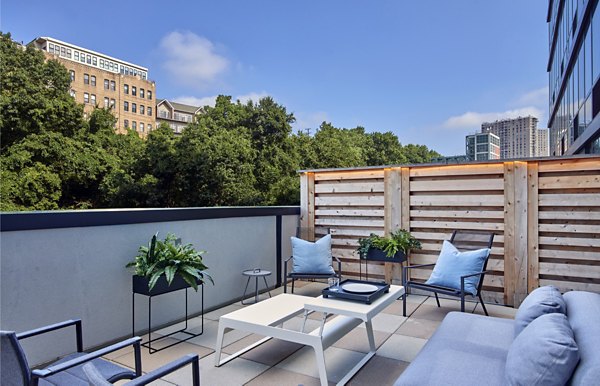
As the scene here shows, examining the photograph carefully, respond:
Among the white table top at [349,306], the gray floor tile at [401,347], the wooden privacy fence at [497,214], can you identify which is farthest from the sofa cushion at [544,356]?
the wooden privacy fence at [497,214]

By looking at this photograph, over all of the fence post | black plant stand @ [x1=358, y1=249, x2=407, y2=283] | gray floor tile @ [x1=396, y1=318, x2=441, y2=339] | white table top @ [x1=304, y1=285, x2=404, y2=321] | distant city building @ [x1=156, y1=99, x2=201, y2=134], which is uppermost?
distant city building @ [x1=156, y1=99, x2=201, y2=134]

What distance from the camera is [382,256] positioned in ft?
16.1

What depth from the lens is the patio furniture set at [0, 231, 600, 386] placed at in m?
1.48

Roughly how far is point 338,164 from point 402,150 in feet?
42.4

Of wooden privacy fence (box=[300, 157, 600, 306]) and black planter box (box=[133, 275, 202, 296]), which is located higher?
wooden privacy fence (box=[300, 157, 600, 306])

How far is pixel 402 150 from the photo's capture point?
3162 centimetres

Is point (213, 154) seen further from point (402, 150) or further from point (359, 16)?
point (402, 150)

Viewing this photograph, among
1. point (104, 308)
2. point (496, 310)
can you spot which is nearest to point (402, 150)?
point (496, 310)

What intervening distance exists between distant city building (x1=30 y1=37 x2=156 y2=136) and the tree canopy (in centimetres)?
2285

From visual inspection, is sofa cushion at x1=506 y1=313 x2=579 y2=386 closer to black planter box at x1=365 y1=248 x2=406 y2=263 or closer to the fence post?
black planter box at x1=365 y1=248 x2=406 y2=263

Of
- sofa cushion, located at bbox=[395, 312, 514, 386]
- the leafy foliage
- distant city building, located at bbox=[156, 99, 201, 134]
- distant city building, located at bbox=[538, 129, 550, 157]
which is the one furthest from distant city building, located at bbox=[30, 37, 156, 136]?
sofa cushion, located at bbox=[395, 312, 514, 386]

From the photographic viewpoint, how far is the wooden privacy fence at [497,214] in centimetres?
420

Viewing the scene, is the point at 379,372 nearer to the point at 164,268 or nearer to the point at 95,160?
the point at 164,268

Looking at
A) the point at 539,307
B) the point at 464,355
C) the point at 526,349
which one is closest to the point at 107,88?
the point at 464,355
